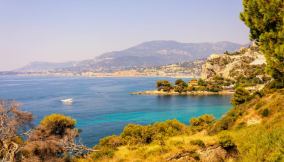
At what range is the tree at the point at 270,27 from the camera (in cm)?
1590

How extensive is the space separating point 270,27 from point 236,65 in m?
123

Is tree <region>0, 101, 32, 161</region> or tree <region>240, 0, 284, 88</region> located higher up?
tree <region>240, 0, 284, 88</region>

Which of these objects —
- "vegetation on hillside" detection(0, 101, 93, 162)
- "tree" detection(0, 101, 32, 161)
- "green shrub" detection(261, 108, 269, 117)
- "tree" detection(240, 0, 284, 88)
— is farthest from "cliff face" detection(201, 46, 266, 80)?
"tree" detection(0, 101, 32, 161)

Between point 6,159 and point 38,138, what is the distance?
7.91ft

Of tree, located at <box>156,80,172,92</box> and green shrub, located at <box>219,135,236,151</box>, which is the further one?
tree, located at <box>156,80,172,92</box>

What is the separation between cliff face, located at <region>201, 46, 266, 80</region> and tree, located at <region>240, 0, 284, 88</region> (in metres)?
106

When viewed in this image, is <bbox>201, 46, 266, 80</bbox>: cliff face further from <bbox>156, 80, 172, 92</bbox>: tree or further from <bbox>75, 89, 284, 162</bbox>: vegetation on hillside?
<bbox>75, 89, 284, 162</bbox>: vegetation on hillside

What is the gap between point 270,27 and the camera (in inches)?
668

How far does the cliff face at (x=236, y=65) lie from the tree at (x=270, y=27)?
106m

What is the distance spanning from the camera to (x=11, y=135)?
1370cm

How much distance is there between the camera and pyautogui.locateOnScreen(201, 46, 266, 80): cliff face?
126 meters

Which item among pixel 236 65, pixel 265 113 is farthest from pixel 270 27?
pixel 236 65

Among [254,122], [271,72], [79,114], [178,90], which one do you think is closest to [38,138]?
[271,72]

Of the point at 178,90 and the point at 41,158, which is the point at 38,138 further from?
the point at 178,90
